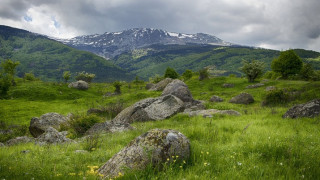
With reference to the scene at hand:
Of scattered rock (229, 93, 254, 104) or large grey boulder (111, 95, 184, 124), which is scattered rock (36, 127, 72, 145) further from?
scattered rock (229, 93, 254, 104)

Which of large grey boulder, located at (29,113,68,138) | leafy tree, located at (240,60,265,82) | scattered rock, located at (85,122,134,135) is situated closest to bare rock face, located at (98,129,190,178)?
scattered rock, located at (85,122,134,135)

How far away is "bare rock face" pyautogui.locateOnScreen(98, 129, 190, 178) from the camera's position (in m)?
5.28

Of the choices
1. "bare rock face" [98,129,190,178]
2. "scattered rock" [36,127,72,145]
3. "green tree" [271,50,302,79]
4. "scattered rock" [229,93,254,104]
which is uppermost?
"green tree" [271,50,302,79]

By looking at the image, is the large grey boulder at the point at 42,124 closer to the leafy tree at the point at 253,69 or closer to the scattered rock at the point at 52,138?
the scattered rock at the point at 52,138

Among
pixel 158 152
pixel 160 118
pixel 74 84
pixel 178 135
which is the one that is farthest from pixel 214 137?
pixel 74 84

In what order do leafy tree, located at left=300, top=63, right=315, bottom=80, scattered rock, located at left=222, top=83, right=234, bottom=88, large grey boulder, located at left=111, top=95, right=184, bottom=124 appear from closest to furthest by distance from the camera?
large grey boulder, located at left=111, top=95, right=184, bottom=124 → scattered rock, located at left=222, top=83, right=234, bottom=88 → leafy tree, located at left=300, top=63, right=315, bottom=80

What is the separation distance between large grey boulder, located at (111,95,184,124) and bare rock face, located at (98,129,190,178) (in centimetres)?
1328

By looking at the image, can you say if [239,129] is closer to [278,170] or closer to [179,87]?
[278,170]

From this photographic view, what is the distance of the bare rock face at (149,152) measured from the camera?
208 inches

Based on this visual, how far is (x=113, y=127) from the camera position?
14570 millimetres

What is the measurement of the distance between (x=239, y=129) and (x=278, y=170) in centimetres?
571

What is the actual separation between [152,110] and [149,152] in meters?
15.1

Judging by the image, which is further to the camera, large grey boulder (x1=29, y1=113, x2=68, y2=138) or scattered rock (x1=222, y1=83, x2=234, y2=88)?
scattered rock (x1=222, y1=83, x2=234, y2=88)

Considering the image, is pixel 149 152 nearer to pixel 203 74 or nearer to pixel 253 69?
pixel 253 69
